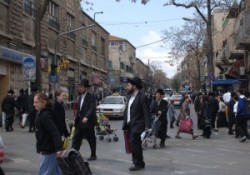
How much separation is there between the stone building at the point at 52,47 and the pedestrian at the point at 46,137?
14852mm

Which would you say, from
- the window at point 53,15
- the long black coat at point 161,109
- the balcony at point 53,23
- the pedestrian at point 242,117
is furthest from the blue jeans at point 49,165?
the window at point 53,15

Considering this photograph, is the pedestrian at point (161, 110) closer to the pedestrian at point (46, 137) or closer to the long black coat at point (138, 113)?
the long black coat at point (138, 113)

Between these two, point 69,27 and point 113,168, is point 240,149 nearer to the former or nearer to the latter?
point 113,168

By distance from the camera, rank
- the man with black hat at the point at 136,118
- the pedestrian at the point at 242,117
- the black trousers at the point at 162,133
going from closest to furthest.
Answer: the man with black hat at the point at 136,118, the black trousers at the point at 162,133, the pedestrian at the point at 242,117

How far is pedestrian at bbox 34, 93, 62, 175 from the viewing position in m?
6.98

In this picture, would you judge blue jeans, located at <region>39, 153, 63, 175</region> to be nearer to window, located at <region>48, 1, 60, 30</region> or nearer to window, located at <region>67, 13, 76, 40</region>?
window, located at <region>48, 1, 60, 30</region>

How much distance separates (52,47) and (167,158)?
2955 centimetres

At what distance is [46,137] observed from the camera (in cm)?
704

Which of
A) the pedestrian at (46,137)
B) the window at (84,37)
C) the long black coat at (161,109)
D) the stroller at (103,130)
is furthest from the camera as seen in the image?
the window at (84,37)

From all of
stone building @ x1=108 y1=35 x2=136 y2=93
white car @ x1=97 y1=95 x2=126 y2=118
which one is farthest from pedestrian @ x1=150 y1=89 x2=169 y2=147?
stone building @ x1=108 y1=35 x2=136 y2=93

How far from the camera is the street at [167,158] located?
1022 cm

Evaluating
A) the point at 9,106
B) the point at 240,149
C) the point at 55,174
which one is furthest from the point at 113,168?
the point at 9,106

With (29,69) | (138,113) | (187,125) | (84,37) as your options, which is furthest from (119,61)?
(138,113)

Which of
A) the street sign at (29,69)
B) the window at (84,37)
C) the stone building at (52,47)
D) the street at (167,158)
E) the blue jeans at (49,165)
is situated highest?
the window at (84,37)
